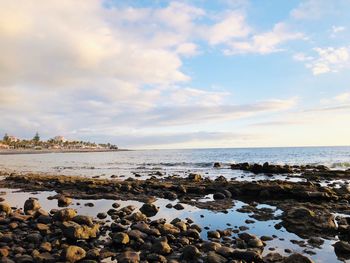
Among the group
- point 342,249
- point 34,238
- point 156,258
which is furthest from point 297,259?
point 34,238

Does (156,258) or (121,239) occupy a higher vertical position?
(121,239)

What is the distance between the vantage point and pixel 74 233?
1270 cm

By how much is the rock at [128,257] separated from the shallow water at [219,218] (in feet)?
12.5

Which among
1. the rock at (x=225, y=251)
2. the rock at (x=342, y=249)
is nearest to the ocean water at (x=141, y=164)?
the rock at (x=342, y=249)

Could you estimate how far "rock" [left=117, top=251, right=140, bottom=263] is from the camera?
34.0 ft

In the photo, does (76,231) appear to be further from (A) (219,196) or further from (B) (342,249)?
(A) (219,196)

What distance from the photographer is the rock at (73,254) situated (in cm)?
1049

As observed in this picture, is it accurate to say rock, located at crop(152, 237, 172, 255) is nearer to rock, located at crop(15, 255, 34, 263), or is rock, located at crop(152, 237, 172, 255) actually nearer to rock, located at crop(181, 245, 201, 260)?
rock, located at crop(181, 245, 201, 260)

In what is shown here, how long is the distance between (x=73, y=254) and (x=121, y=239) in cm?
213

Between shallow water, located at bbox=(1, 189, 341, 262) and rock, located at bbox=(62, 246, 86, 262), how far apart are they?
A: 5039 millimetres

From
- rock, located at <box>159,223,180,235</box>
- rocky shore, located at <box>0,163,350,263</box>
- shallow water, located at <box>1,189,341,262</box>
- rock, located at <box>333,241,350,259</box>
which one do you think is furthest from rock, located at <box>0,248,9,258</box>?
rock, located at <box>333,241,350,259</box>

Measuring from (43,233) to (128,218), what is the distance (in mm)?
3955

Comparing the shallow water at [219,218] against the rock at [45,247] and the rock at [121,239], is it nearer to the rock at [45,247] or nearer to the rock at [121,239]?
the rock at [121,239]

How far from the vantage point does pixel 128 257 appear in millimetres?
10516
